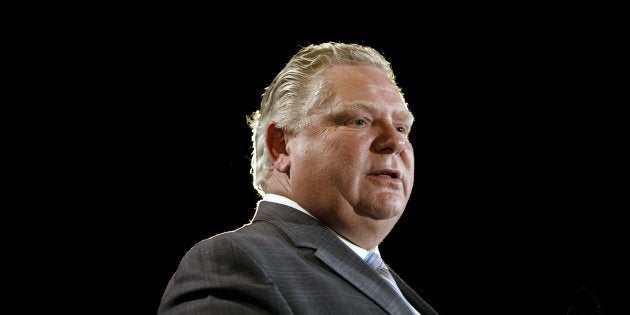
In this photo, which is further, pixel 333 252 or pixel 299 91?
pixel 299 91

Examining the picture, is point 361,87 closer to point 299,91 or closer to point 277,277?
point 299,91

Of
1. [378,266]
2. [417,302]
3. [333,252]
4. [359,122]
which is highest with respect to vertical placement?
[359,122]

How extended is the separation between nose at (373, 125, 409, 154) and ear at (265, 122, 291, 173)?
11.5 inches

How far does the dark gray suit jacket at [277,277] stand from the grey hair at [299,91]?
34cm

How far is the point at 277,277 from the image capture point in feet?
5.57

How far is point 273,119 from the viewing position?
2.29 meters

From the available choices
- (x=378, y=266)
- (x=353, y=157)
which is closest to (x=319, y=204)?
(x=353, y=157)

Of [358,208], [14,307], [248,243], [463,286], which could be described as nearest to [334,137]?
[358,208]

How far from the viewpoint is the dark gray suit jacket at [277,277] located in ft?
5.26

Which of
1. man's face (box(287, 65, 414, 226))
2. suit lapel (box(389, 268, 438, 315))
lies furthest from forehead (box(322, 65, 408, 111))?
suit lapel (box(389, 268, 438, 315))

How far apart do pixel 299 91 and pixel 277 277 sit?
2.52 feet

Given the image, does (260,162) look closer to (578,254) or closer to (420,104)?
(420,104)

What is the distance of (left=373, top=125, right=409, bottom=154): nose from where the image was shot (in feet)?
6.93

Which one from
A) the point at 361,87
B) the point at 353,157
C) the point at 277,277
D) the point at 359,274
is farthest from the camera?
the point at 361,87
